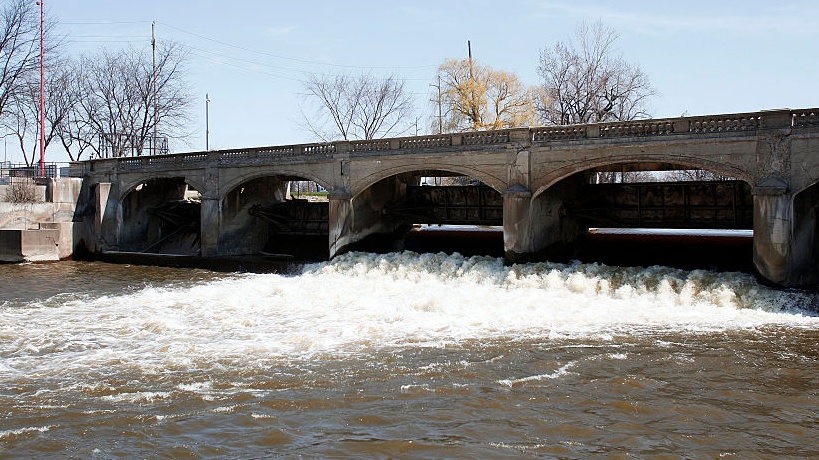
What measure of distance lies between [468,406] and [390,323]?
6.39 metres

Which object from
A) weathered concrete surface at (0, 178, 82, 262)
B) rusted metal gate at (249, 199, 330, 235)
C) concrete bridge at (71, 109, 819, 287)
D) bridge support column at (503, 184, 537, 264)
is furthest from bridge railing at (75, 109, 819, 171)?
weathered concrete surface at (0, 178, 82, 262)

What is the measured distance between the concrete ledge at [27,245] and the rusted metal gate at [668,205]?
23979 mm

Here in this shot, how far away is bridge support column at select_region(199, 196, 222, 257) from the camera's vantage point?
3269 cm

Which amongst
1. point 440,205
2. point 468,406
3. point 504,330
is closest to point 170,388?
point 468,406

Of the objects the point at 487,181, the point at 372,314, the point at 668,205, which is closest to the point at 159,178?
the point at 487,181

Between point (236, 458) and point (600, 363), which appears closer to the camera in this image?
point (236, 458)

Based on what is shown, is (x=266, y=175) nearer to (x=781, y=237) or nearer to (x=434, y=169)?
(x=434, y=169)

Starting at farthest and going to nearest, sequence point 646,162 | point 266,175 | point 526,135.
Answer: point 266,175, point 526,135, point 646,162

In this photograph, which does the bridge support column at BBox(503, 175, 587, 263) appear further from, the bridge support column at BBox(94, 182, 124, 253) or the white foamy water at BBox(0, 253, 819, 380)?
the bridge support column at BBox(94, 182, 124, 253)

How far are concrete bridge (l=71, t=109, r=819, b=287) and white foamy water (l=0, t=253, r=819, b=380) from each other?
1.87 m

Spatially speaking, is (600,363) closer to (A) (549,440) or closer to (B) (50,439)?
(A) (549,440)

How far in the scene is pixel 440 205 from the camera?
99.3 ft

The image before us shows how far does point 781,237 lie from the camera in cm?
1853

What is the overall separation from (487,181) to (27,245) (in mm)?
21806
